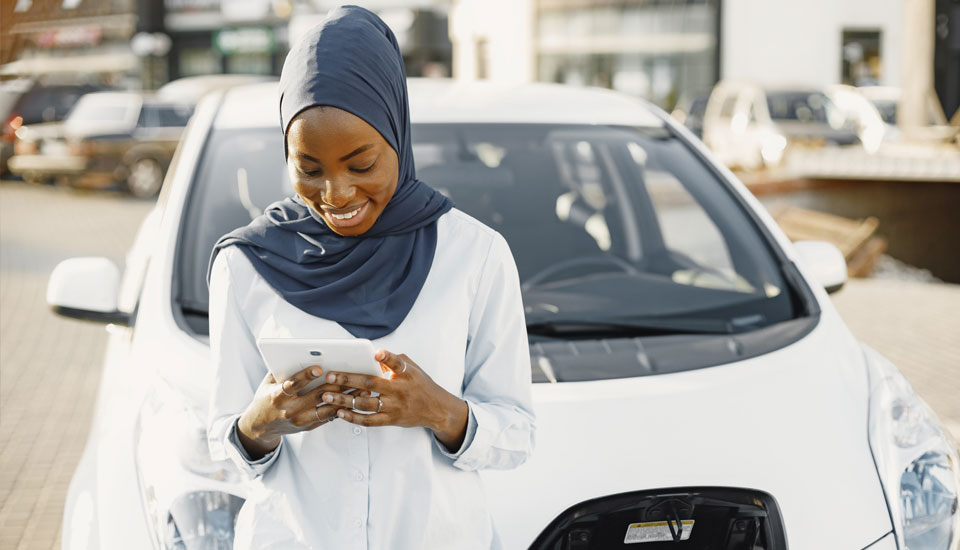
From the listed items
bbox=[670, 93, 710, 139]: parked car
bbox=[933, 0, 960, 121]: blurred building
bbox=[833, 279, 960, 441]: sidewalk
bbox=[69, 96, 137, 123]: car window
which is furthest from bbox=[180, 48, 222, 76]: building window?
bbox=[833, 279, 960, 441]: sidewalk

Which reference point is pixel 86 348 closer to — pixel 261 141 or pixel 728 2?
pixel 261 141

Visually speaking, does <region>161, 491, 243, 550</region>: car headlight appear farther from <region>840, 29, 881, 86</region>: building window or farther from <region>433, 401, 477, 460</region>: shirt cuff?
<region>840, 29, 881, 86</region>: building window

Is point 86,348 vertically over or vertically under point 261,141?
under

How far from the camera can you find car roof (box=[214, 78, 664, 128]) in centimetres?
336

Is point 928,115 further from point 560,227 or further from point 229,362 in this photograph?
point 229,362

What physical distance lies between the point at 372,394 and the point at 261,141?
197 cm

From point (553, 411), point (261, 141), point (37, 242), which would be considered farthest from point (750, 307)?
point (37, 242)

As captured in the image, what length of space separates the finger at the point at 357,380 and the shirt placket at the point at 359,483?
0.53 ft

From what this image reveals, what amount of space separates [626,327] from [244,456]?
1474mm

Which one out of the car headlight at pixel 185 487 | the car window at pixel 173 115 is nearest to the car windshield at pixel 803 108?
the car window at pixel 173 115

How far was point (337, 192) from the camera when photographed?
1.51 meters

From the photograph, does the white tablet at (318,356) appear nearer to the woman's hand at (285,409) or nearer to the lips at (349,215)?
the woman's hand at (285,409)

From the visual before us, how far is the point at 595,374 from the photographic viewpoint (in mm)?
2537

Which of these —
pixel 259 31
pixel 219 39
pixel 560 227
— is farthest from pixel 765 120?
pixel 219 39
